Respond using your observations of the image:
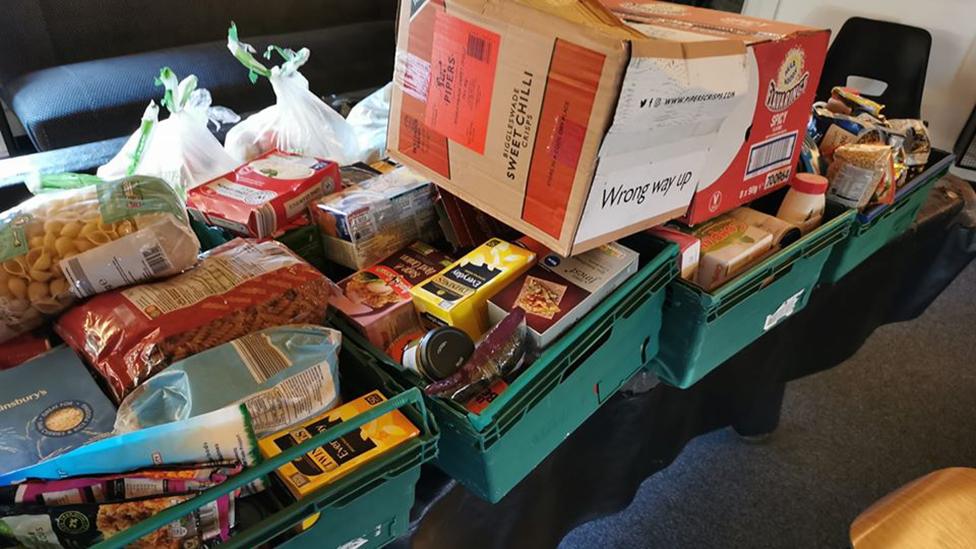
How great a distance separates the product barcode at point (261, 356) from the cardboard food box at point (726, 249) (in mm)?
543

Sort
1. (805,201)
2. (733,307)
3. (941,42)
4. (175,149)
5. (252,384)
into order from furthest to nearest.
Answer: (941,42), (175,149), (805,201), (733,307), (252,384)

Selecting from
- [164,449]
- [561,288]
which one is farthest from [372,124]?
[164,449]

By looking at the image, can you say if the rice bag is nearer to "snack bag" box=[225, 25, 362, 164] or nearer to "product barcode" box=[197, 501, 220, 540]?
"product barcode" box=[197, 501, 220, 540]

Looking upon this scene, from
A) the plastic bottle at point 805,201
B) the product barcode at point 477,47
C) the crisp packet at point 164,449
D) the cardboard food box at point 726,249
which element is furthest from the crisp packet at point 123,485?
the plastic bottle at point 805,201

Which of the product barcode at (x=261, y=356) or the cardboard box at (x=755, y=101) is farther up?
the cardboard box at (x=755, y=101)

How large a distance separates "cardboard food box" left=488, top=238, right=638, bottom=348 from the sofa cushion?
1.89 metres

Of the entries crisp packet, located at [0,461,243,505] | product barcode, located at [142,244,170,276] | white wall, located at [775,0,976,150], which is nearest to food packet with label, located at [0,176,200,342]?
product barcode, located at [142,244,170,276]

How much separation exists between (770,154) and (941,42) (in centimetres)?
246

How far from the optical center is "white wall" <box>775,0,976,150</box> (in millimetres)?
2697

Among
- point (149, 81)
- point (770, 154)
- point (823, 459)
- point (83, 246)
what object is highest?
point (770, 154)

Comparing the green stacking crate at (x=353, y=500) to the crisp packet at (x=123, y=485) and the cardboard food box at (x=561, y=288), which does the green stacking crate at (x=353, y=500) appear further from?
the cardboard food box at (x=561, y=288)

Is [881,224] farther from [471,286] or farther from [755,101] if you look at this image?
[471,286]

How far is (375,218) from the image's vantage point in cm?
88

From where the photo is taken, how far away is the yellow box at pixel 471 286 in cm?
75
